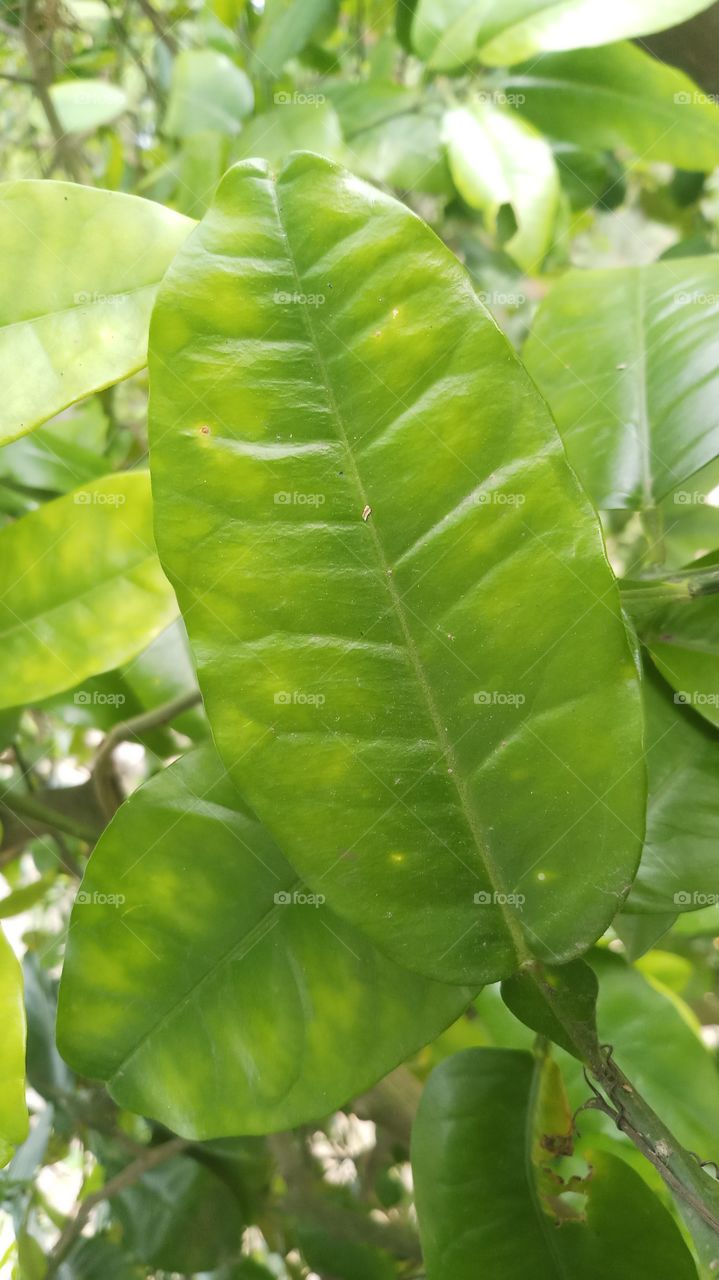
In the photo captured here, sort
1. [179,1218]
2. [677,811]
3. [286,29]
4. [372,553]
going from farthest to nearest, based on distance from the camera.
Answer: [286,29], [179,1218], [677,811], [372,553]

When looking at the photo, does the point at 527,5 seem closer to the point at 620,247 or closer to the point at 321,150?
the point at 321,150

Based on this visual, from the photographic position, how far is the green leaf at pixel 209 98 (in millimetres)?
875

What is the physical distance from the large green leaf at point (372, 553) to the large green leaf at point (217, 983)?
6 centimetres

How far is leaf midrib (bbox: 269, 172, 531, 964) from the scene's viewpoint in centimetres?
36

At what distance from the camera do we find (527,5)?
73 cm

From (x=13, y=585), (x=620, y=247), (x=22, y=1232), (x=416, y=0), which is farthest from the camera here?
(x=620, y=247)

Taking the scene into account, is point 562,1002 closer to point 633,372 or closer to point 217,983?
point 217,983

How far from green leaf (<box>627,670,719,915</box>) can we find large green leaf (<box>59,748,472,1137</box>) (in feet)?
0.40

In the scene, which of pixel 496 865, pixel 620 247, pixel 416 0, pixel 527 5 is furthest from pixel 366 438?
pixel 620 247

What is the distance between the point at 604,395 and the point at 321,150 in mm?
326

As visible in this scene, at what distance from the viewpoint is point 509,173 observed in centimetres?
73

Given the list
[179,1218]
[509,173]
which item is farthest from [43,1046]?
[509,173]

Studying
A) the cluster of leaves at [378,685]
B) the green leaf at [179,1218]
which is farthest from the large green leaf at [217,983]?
the green leaf at [179,1218]

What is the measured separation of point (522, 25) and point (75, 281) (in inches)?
20.3
